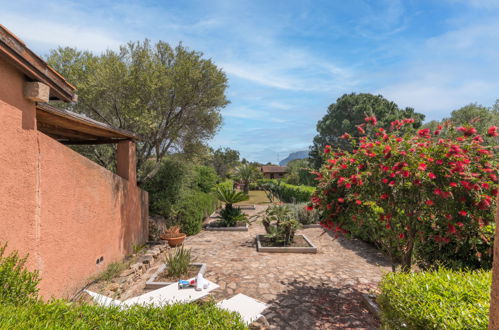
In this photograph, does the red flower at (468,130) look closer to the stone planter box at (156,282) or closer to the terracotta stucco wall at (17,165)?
the stone planter box at (156,282)

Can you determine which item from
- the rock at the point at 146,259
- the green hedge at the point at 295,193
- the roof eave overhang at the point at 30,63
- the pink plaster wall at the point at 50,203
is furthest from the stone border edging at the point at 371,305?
the green hedge at the point at 295,193

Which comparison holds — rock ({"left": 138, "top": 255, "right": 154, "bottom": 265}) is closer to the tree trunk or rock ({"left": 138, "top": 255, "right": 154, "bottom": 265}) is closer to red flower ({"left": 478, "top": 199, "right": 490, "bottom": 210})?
the tree trunk

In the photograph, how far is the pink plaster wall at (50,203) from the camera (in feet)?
13.0

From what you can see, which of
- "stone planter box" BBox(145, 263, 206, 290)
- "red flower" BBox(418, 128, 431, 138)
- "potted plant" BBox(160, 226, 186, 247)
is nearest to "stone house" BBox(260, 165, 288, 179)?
"potted plant" BBox(160, 226, 186, 247)

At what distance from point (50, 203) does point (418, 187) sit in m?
6.87

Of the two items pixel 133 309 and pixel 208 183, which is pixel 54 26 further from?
pixel 208 183

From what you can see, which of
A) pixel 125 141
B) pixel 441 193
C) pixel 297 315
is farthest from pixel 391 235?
pixel 125 141

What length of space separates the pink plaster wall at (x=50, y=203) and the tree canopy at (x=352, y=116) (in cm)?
2624

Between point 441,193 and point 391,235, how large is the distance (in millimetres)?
1951

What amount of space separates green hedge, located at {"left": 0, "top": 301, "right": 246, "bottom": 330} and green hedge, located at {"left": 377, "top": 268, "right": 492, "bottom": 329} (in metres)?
2.18

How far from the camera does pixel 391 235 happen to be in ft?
18.5

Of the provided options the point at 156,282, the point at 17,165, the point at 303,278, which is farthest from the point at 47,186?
the point at 303,278

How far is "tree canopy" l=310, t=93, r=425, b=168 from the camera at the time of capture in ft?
98.8

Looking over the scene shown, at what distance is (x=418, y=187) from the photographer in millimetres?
4430
